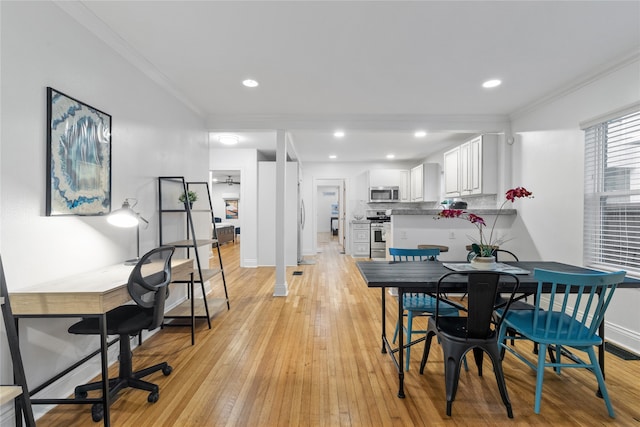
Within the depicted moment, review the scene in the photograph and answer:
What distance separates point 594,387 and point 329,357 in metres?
1.87

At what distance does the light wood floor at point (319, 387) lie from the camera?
1748 mm

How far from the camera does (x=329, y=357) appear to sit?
246cm

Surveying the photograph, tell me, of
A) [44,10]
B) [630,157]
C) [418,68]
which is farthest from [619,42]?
[44,10]

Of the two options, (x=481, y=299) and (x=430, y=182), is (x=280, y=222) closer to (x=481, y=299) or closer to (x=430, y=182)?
(x=481, y=299)

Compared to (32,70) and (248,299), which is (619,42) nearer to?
(32,70)

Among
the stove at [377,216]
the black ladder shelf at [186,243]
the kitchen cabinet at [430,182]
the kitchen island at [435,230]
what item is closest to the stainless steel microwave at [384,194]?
the stove at [377,216]

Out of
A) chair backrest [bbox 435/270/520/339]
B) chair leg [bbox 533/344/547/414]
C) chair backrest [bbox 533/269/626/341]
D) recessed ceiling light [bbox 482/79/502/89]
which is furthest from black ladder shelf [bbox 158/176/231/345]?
recessed ceiling light [bbox 482/79/502/89]

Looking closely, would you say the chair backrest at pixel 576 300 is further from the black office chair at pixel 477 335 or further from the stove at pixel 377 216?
the stove at pixel 377 216

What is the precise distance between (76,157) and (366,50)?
90.7 inches

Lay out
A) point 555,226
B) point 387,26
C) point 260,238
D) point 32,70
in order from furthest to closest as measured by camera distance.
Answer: point 260,238 → point 555,226 → point 387,26 → point 32,70

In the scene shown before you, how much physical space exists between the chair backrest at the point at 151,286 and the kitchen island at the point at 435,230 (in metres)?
3.11

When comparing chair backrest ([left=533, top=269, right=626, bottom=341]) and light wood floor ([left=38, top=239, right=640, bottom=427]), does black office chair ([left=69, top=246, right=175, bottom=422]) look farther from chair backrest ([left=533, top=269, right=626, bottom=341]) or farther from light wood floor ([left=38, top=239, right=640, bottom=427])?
chair backrest ([left=533, top=269, right=626, bottom=341])

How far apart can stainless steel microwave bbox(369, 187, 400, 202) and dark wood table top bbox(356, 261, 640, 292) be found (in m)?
4.99

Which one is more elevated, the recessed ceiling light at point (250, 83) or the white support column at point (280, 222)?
the recessed ceiling light at point (250, 83)
